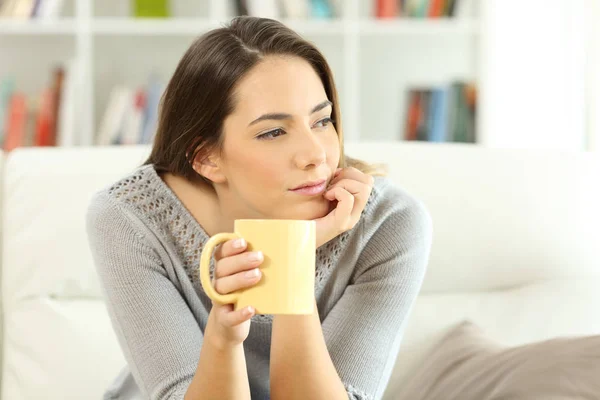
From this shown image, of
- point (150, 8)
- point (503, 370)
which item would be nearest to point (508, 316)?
point (503, 370)

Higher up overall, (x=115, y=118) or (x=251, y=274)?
(x=251, y=274)

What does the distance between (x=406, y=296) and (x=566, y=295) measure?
1.58 ft

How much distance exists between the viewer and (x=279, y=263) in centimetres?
87

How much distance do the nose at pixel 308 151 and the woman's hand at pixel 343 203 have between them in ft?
0.22

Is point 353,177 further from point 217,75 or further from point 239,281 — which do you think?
point 239,281

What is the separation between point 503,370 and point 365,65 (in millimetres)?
2504

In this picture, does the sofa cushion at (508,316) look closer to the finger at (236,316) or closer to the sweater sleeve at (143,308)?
the sweater sleeve at (143,308)

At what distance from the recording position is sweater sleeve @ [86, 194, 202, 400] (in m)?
1.24

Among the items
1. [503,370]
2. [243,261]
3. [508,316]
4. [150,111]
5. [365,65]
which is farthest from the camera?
[365,65]

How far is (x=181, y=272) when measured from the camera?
4.45 ft

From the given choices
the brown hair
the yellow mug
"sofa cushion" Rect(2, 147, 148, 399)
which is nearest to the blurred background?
"sofa cushion" Rect(2, 147, 148, 399)

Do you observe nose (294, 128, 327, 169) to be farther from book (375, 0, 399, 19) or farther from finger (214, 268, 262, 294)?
book (375, 0, 399, 19)

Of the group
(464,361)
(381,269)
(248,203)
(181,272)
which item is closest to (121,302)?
(181,272)

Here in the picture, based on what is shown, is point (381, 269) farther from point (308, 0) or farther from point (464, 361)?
point (308, 0)
